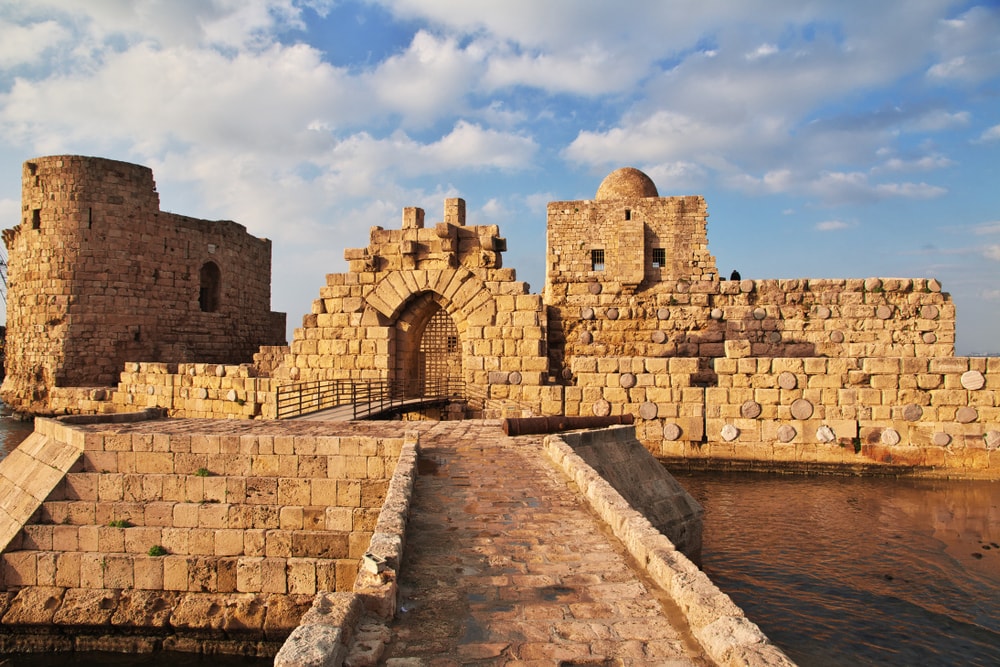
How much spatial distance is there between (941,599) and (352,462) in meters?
6.00

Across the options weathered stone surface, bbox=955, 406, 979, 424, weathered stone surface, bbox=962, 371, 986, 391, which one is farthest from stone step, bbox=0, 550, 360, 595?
weathered stone surface, bbox=962, 371, 986, 391

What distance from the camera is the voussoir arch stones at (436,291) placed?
1278cm

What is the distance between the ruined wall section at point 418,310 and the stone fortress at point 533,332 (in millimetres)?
39

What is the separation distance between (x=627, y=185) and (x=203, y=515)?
18.1m

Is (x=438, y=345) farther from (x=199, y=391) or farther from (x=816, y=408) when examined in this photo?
(x=816, y=408)

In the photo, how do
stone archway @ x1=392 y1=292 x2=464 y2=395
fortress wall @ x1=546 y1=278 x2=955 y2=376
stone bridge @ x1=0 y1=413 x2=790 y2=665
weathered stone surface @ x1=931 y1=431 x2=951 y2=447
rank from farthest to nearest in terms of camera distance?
fortress wall @ x1=546 y1=278 x2=955 y2=376
stone archway @ x1=392 y1=292 x2=464 y2=395
weathered stone surface @ x1=931 y1=431 x2=951 y2=447
stone bridge @ x1=0 y1=413 x2=790 y2=665

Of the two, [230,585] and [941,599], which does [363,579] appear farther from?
[941,599]

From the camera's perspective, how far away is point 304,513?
24.5 ft

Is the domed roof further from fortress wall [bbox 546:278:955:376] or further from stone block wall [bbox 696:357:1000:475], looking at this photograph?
stone block wall [bbox 696:357:1000:475]

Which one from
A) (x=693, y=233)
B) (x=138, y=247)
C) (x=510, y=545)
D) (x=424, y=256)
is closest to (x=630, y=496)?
(x=510, y=545)

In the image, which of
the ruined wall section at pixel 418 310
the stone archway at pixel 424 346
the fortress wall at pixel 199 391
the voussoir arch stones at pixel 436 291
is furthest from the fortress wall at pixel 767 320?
the fortress wall at pixel 199 391

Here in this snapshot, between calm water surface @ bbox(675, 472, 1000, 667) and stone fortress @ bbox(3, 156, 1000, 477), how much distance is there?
4.06 ft

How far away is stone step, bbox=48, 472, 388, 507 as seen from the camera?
294 inches

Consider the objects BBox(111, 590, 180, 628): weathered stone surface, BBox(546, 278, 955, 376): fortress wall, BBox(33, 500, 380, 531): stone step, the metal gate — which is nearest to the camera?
BBox(111, 590, 180, 628): weathered stone surface
